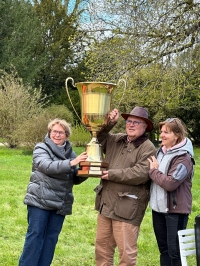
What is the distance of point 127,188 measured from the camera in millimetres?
4047

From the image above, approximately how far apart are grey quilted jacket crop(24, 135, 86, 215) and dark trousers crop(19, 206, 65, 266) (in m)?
0.10

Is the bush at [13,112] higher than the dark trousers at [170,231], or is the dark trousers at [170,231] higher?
the bush at [13,112]

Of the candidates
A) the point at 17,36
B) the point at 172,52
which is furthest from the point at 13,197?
the point at 17,36

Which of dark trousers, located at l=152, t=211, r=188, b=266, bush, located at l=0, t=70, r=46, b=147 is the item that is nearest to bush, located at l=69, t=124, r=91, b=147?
bush, located at l=0, t=70, r=46, b=147

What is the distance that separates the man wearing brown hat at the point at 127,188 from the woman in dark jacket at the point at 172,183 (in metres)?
0.11

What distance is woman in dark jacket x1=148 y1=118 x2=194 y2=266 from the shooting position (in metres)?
3.92

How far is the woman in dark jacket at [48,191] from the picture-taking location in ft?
13.5

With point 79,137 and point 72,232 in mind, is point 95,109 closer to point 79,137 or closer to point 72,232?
point 72,232

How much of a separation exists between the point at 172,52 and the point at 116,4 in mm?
1800

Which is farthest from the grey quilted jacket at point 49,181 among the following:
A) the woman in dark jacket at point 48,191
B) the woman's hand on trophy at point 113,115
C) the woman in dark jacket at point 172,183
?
the woman in dark jacket at point 172,183

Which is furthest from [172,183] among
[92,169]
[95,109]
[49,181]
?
[49,181]

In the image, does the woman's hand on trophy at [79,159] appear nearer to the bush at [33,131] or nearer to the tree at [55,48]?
the bush at [33,131]

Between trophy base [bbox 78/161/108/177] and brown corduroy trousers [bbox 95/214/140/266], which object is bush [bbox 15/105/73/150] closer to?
brown corduroy trousers [bbox 95/214/140/266]

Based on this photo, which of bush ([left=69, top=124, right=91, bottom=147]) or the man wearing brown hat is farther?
bush ([left=69, top=124, right=91, bottom=147])
